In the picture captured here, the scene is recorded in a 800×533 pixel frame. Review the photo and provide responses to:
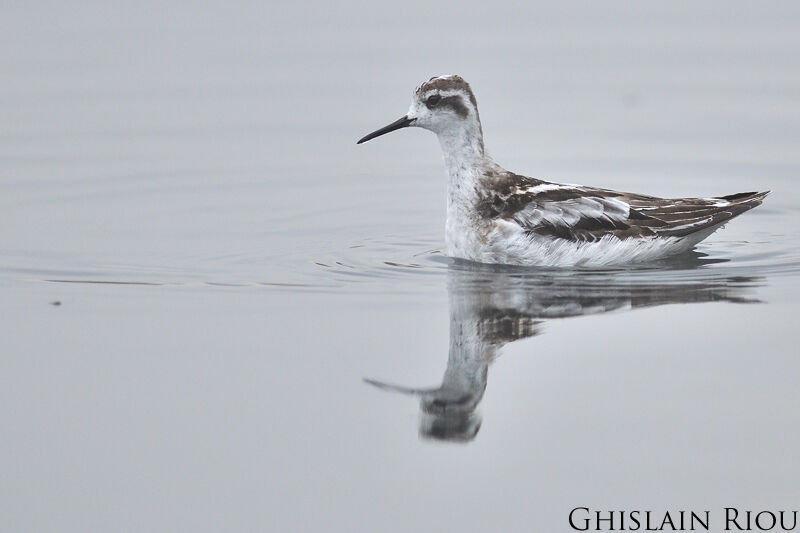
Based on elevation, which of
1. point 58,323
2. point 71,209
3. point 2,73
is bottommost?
point 58,323

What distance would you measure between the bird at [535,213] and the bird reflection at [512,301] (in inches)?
8.3

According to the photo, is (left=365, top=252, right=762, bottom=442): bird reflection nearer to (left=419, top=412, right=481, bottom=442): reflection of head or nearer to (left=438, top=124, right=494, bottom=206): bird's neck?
(left=419, top=412, right=481, bottom=442): reflection of head

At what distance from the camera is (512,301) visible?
530 inches

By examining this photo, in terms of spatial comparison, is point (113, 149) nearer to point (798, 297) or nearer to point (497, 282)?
point (497, 282)

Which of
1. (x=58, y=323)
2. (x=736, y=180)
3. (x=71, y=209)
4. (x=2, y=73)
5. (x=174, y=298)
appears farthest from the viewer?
(x=2, y=73)

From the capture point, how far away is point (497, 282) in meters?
14.1

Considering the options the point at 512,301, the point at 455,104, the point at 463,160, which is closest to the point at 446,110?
the point at 455,104

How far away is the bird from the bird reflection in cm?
21

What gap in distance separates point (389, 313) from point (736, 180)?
259 inches

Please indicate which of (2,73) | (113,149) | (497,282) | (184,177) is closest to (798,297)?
(497,282)

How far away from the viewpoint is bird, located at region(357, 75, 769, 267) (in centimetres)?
1468

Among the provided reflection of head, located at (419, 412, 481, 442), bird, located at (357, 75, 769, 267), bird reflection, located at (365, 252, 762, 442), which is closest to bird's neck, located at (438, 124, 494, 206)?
bird, located at (357, 75, 769, 267)

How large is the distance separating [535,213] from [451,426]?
14.4ft

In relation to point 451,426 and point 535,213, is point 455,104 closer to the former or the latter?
point 535,213
